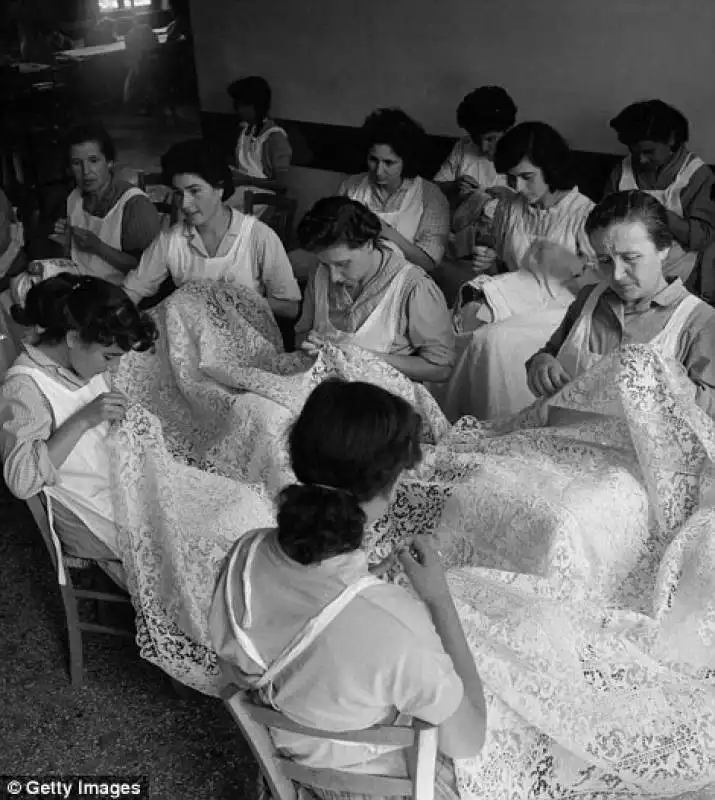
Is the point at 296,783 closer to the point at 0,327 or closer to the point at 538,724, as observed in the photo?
the point at 538,724

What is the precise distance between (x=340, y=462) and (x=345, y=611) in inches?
8.3

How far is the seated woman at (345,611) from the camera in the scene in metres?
1.46

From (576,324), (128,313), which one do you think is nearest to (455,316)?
(576,324)

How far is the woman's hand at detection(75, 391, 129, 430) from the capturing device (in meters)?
2.49

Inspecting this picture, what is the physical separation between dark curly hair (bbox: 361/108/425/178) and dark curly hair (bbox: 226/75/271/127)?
1.65 m

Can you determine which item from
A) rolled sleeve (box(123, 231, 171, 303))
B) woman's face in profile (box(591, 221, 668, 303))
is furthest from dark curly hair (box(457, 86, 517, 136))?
woman's face in profile (box(591, 221, 668, 303))

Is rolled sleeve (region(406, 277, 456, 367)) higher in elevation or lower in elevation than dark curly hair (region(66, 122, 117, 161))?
lower

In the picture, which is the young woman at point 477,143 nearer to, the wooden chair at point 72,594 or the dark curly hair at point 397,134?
the dark curly hair at point 397,134

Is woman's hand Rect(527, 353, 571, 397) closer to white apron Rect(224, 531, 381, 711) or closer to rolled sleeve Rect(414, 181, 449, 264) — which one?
white apron Rect(224, 531, 381, 711)

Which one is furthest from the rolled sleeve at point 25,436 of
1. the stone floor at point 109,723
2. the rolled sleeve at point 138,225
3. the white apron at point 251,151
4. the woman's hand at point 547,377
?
the white apron at point 251,151

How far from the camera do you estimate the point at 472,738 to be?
1.61 metres

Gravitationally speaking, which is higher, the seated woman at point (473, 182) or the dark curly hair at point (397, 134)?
the dark curly hair at point (397, 134)

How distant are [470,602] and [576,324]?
0.99m

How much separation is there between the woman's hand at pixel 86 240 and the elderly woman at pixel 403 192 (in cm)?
107
